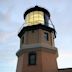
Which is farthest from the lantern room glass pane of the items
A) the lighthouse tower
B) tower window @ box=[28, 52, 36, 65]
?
tower window @ box=[28, 52, 36, 65]

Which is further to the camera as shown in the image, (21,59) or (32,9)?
(32,9)

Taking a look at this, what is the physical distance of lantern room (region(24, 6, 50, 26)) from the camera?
20.8 m

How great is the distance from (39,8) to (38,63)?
5537 mm

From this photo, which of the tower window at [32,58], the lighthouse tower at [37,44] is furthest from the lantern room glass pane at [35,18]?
the tower window at [32,58]

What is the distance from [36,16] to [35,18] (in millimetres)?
219

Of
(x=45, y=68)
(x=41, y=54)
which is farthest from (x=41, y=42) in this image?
(x=45, y=68)

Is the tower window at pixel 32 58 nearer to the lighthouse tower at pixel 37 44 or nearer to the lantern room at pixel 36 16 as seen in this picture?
the lighthouse tower at pixel 37 44

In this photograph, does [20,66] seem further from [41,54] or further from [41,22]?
[41,22]

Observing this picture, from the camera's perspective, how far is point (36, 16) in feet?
68.1

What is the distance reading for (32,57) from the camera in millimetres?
19469

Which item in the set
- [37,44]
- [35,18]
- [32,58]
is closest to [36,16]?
[35,18]

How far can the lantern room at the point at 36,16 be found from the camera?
817 inches

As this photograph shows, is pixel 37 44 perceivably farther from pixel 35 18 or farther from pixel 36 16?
pixel 36 16

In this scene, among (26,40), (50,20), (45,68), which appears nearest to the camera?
(45,68)
